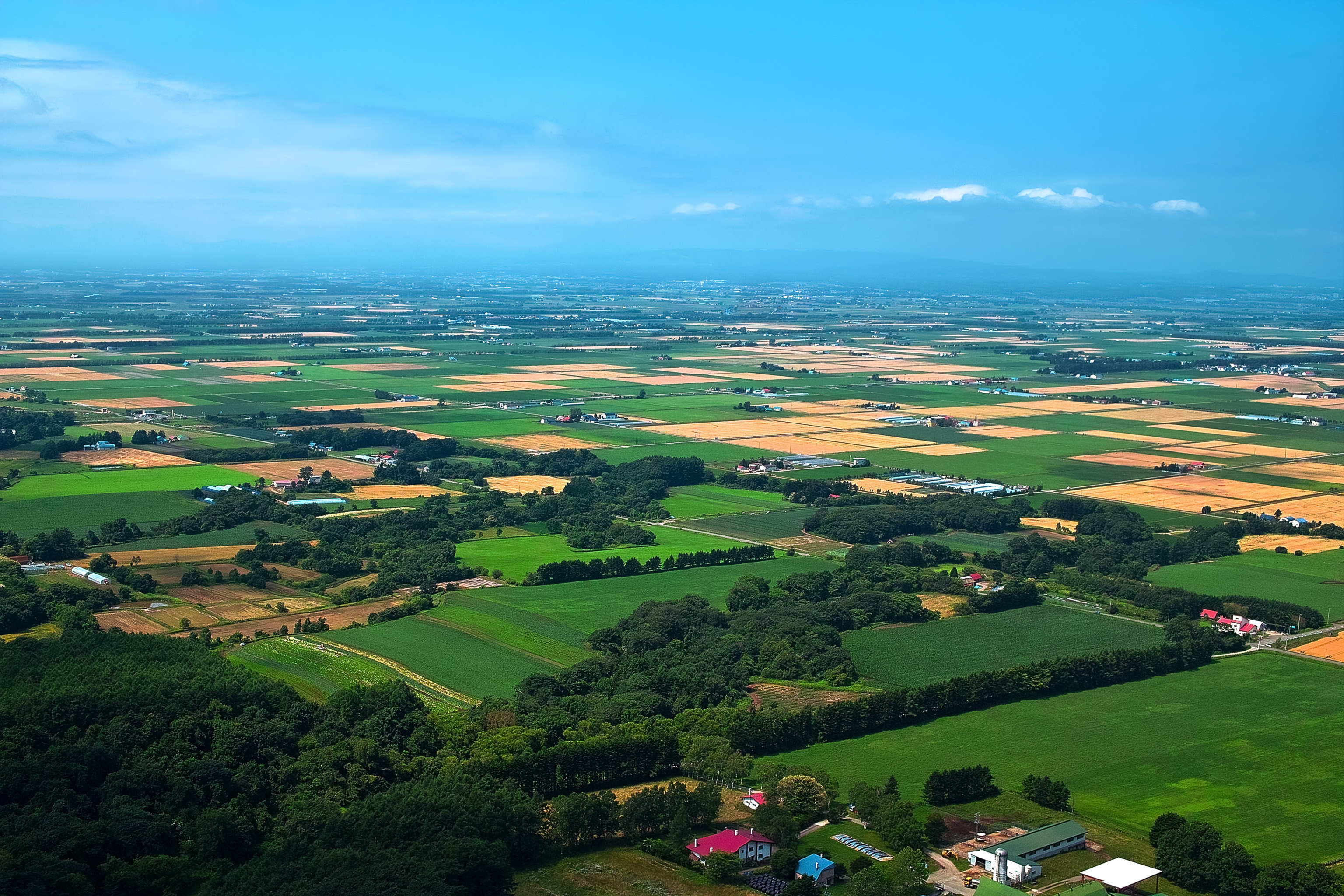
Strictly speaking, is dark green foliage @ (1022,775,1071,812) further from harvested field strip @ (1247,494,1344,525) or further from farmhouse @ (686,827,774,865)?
harvested field strip @ (1247,494,1344,525)

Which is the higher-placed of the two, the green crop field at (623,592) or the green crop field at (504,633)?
the green crop field at (623,592)

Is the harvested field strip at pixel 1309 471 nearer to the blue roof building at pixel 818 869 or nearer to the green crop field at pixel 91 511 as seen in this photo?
the blue roof building at pixel 818 869

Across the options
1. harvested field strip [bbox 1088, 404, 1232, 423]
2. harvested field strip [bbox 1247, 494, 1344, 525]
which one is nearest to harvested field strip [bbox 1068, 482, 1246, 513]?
harvested field strip [bbox 1247, 494, 1344, 525]

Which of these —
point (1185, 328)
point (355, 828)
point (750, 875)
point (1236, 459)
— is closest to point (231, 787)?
point (355, 828)

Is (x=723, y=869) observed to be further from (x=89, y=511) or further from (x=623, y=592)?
(x=89, y=511)

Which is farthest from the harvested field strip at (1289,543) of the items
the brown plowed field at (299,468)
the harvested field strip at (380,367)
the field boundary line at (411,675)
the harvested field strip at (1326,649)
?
the harvested field strip at (380,367)

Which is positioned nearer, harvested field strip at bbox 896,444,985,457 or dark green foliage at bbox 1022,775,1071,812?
dark green foliage at bbox 1022,775,1071,812

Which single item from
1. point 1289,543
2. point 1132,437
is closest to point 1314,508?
point 1289,543
